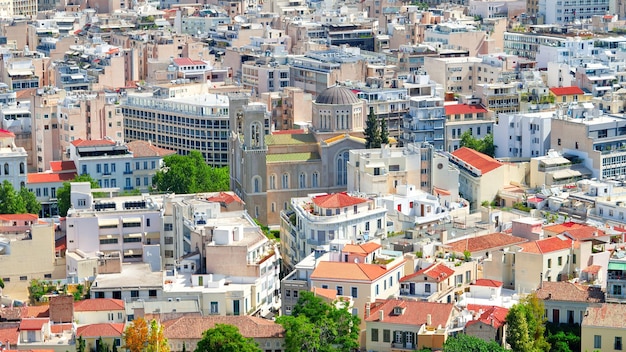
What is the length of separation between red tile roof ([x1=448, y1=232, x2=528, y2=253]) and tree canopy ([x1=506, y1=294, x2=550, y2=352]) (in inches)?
287

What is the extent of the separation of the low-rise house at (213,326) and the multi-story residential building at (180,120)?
32.5 metres

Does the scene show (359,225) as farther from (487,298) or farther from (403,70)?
(403,70)

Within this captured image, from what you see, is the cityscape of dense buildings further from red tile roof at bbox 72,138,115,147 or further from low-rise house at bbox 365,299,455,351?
red tile roof at bbox 72,138,115,147

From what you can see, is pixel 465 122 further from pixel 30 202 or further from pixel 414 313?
pixel 414 313

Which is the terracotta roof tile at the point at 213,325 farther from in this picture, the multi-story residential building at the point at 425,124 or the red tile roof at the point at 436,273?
the multi-story residential building at the point at 425,124

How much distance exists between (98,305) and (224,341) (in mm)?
7372

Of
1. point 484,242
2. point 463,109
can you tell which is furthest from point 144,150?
point 484,242

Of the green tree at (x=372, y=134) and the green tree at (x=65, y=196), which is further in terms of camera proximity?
the green tree at (x=372, y=134)

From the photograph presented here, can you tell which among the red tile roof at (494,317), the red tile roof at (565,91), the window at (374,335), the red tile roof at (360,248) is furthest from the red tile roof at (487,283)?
the red tile roof at (565,91)

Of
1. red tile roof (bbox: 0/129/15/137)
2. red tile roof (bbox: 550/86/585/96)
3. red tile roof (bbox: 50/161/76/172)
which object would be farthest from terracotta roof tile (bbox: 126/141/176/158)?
red tile roof (bbox: 550/86/585/96)

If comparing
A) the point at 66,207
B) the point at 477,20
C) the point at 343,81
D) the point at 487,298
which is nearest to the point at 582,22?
the point at 477,20

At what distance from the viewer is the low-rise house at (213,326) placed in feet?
213

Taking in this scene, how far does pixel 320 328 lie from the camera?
212 feet

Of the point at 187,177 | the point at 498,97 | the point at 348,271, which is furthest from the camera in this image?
the point at 498,97
